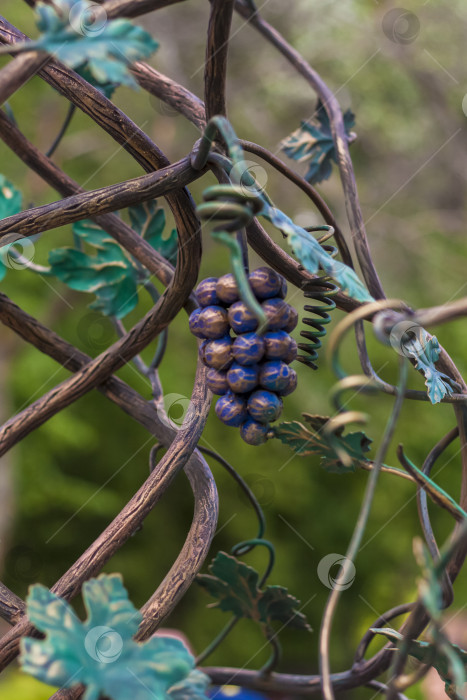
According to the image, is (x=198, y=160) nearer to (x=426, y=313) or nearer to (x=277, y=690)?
(x=426, y=313)

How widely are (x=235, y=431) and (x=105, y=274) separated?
96 centimetres

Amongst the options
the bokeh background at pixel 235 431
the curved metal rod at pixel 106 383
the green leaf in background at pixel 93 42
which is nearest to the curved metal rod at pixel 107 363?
the curved metal rod at pixel 106 383

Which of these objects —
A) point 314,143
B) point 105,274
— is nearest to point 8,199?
point 105,274

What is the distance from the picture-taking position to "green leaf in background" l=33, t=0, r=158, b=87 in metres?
0.13

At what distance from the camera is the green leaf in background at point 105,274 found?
0.36 meters

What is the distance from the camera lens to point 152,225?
14.9 inches

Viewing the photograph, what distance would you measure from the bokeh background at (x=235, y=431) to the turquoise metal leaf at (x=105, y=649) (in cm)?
89

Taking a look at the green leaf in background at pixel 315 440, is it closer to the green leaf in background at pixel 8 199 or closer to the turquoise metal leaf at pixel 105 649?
the turquoise metal leaf at pixel 105 649

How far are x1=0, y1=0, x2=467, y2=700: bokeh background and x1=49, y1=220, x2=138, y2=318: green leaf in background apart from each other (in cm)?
72

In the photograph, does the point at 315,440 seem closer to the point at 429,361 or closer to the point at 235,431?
the point at 429,361

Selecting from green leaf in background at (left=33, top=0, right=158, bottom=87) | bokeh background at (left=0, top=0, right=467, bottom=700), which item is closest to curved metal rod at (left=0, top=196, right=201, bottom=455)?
green leaf in background at (left=33, top=0, right=158, bottom=87)

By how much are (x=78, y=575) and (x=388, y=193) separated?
59.7 inches

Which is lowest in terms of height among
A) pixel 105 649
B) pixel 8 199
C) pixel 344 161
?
pixel 105 649

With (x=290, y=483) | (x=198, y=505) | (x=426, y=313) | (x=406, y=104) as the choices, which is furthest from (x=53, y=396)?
(x=406, y=104)
